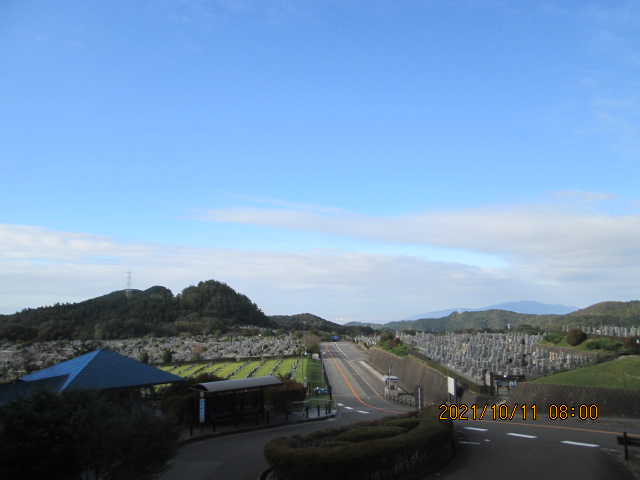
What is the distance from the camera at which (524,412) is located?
70.3 feet

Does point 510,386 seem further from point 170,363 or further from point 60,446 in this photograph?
point 170,363

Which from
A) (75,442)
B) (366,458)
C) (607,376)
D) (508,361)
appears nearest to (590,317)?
(508,361)

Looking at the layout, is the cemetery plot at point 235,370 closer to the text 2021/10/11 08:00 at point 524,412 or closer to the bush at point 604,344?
the text 2021/10/11 08:00 at point 524,412

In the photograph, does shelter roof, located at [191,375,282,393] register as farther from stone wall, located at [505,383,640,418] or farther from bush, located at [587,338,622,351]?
bush, located at [587,338,622,351]

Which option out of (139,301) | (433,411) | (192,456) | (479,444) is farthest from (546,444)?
(139,301)

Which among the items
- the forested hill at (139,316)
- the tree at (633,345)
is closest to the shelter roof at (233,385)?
the tree at (633,345)

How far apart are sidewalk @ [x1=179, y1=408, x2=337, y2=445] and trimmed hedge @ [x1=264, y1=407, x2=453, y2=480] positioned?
4.89 metres

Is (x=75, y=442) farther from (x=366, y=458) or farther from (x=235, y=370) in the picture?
(x=235, y=370)

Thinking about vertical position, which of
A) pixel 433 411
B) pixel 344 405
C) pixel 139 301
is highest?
pixel 139 301

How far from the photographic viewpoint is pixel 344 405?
27.3 meters

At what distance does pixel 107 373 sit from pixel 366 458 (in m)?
10.3

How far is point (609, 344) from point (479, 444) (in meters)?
22.9

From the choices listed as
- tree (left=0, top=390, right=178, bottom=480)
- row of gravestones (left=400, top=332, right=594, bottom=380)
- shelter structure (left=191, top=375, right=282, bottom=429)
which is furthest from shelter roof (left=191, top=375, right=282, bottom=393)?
row of gravestones (left=400, top=332, right=594, bottom=380)

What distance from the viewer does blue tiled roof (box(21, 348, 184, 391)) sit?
1552 centimetres
